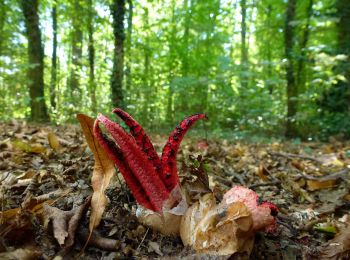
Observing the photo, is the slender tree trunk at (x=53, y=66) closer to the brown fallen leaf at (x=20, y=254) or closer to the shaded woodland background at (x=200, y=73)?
the shaded woodland background at (x=200, y=73)

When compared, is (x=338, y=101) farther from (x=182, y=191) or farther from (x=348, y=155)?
(x=182, y=191)

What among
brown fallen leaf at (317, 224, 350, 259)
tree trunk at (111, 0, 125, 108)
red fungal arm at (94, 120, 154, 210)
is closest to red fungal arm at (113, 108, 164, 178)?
red fungal arm at (94, 120, 154, 210)

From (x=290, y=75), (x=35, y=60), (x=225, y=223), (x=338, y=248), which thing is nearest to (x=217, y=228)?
(x=225, y=223)

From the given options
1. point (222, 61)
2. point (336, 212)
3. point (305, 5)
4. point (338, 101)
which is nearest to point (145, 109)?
point (222, 61)

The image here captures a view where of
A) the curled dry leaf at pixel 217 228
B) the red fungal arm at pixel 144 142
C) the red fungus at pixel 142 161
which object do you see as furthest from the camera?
the red fungal arm at pixel 144 142

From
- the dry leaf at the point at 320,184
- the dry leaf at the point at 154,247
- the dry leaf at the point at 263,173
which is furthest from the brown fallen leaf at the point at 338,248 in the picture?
the dry leaf at the point at 263,173

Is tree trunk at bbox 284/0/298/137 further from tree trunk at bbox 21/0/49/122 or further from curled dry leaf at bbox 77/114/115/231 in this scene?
curled dry leaf at bbox 77/114/115/231

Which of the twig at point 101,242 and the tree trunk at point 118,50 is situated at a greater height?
the tree trunk at point 118,50
